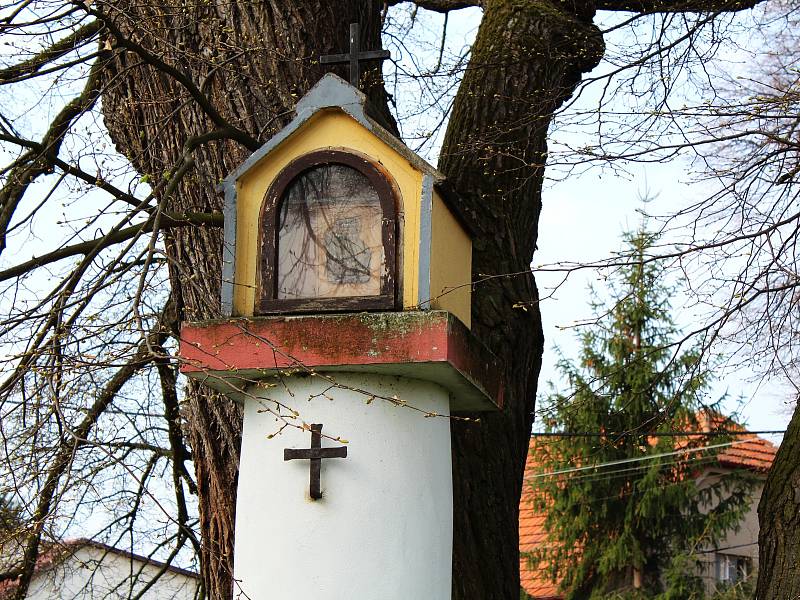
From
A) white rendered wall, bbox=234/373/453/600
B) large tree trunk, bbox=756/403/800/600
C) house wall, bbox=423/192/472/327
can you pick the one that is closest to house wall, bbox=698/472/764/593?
large tree trunk, bbox=756/403/800/600

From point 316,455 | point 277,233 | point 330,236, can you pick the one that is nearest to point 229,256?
point 277,233

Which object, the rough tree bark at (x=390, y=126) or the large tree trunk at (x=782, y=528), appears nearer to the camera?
the large tree trunk at (x=782, y=528)

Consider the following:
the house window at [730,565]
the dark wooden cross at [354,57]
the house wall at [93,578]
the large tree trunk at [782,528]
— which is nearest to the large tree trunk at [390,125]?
the dark wooden cross at [354,57]

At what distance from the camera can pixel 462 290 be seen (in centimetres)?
477

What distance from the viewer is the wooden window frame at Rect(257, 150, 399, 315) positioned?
13.9ft

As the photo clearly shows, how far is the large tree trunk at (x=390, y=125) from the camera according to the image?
16.9ft

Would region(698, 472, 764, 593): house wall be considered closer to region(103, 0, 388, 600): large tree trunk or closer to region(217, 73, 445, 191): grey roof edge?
region(103, 0, 388, 600): large tree trunk

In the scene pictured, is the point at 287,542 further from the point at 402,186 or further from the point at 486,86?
the point at 486,86

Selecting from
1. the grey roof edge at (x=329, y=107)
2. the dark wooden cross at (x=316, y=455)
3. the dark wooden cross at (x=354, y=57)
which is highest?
the dark wooden cross at (x=354, y=57)

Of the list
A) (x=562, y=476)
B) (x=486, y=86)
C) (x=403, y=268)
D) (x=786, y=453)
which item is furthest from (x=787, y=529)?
(x=562, y=476)

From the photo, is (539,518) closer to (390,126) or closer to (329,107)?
(390,126)

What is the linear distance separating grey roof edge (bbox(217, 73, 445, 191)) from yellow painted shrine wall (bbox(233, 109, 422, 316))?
0.02 meters

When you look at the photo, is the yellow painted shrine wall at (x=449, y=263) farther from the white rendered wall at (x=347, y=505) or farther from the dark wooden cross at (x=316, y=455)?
the dark wooden cross at (x=316, y=455)

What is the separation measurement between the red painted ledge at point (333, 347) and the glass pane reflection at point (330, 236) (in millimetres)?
169
